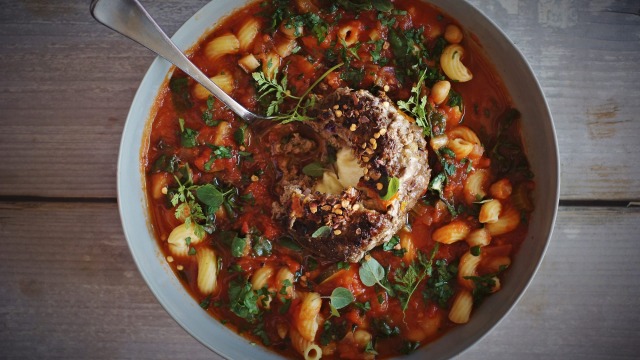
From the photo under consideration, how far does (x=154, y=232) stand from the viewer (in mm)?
3090

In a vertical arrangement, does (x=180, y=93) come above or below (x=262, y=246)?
above

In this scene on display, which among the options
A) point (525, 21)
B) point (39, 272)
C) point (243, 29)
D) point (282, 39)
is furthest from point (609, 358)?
point (39, 272)

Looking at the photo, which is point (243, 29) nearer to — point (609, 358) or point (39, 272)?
point (39, 272)

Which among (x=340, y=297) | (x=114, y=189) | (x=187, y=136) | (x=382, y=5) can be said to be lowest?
(x=340, y=297)

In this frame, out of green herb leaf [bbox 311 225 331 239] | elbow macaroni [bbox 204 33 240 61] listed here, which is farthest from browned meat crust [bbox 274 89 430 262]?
elbow macaroni [bbox 204 33 240 61]

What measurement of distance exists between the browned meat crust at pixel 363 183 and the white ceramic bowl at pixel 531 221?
2.26 feet

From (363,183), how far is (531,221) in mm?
1124

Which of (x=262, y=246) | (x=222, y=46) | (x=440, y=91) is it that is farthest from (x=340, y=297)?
(x=222, y=46)

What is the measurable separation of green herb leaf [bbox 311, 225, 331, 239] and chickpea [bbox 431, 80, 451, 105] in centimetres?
102

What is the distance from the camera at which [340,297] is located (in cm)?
291

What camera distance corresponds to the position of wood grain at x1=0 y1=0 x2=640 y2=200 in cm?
317

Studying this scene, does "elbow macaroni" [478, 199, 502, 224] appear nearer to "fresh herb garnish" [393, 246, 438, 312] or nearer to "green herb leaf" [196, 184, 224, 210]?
"fresh herb garnish" [393, 246, 438, 312]

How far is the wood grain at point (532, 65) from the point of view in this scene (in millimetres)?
3170

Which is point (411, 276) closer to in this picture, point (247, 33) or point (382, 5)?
point (382, 5)
